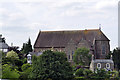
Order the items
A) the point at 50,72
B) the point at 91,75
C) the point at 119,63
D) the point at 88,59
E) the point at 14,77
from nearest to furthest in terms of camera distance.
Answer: the point at 14,77 → the point at 50,72 → the point at 91,75 → the point at 119,63 → the point at 88,59

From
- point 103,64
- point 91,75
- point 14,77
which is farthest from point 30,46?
point 14,77

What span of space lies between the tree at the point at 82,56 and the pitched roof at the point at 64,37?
6.29m

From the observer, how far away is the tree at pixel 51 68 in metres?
38.2

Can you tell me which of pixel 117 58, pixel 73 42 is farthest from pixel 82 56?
pixel 117 58

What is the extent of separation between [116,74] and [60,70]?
390 inches

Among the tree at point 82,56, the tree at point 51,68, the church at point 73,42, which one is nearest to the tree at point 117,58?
the tree at point 82,56

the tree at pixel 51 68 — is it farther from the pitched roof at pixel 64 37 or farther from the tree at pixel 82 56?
the pitched roof at pixel 64 37

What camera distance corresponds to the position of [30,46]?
72.3m

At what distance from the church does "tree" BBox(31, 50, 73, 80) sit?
24966 millimetres

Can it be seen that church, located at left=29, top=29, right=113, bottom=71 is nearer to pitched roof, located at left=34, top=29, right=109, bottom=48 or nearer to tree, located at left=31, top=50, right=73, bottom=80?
pitched roof, located at left=34, top=29, right=109, bottom=48

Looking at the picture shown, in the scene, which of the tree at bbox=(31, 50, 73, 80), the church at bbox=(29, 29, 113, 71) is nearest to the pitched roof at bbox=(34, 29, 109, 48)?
the church at bbox=(29, 29, 113, 71)

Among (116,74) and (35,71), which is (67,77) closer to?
(35,71)

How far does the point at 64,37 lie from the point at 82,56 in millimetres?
11880

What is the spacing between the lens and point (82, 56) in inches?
2381
